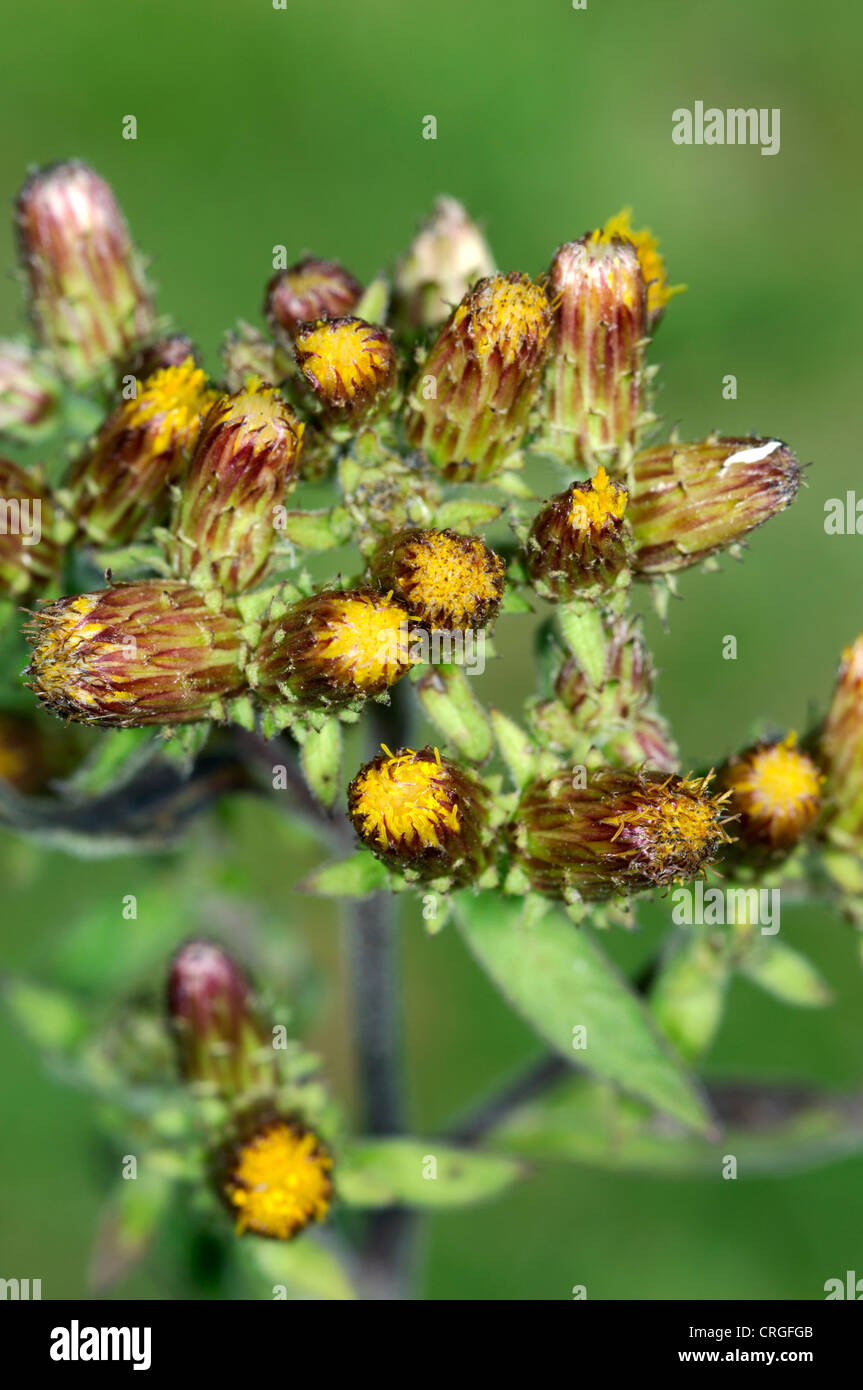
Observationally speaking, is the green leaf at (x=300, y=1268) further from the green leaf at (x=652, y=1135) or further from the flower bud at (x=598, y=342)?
the flower bud at (x=598, y=342)

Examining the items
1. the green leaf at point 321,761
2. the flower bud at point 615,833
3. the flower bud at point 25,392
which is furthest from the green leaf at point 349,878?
the flower bud at point 25,392

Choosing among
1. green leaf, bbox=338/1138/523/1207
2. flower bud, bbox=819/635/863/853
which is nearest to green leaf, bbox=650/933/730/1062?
flower bud, bbox=819/635/863/853

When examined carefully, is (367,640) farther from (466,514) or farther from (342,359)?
(342,359)

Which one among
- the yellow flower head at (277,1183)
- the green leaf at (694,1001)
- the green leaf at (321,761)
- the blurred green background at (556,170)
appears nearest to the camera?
the green leaf at (321,761)

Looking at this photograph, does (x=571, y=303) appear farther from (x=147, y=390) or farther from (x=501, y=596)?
(x=147, y=390)

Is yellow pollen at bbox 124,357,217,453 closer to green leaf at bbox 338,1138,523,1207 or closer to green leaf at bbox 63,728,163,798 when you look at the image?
green leaf at bbox 63,728,163,798

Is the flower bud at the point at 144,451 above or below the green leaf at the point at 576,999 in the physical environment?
above

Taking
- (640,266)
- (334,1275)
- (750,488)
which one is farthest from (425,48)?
(334,1275)
